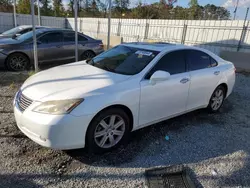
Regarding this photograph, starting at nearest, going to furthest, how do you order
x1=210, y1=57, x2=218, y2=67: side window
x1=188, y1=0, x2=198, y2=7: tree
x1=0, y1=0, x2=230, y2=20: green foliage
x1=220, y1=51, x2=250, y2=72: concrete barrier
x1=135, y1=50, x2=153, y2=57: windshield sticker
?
x1=135, y1=50, x2=153, y2=57: windshield sticker → x1=210, y1=57, x2=218, y2=67: side window → x1=220, y1=51, x2=250, y2=72: concrete barrier → x1=0, y1=0, x2=230, y2=20: green foliage → x1=188, y1=0, x2=198, y2=7: tree

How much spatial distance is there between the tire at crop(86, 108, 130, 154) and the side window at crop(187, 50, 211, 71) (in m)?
1.72

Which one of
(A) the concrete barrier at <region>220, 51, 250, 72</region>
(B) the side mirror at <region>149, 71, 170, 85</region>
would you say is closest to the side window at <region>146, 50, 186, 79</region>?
(B) the side mirror at <region>149, 71, 170, 85</region>

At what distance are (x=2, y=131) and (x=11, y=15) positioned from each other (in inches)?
744

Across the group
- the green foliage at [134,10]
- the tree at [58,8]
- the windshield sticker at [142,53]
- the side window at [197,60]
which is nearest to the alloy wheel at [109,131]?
the windshield sticker at [142,53]

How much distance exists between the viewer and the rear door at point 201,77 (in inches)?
160

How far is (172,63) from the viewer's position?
3.81 m

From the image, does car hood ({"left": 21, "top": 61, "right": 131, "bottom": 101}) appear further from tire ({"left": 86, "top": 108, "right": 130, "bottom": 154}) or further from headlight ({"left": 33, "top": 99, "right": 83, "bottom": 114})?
tire ({"left": 86, "top": 108, "right": 130, "bottom": 154})

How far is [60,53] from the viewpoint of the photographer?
7.95 m

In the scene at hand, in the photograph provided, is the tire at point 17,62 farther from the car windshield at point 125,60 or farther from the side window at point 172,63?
the side window at point 172,63

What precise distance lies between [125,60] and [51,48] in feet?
15.9

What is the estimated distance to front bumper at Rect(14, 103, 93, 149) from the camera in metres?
2.61

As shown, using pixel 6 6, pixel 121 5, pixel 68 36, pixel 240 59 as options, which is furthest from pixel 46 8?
pixel 240 59

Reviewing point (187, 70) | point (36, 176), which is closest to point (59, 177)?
point (36, 176)

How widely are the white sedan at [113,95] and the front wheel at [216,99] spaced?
0.12m
